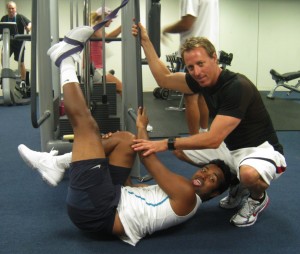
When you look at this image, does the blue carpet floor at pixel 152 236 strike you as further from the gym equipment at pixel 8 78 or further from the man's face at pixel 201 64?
the gym equipment at pixel 8 78

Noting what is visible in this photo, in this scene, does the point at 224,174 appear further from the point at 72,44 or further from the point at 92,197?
the point at 72,44

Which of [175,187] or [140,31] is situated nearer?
[175,187]

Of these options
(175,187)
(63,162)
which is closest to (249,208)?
(175,187)

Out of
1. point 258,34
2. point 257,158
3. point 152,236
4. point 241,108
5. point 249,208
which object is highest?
point 258,34

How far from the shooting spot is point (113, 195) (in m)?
1.93

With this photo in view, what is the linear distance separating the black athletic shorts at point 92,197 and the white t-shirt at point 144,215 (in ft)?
0.21

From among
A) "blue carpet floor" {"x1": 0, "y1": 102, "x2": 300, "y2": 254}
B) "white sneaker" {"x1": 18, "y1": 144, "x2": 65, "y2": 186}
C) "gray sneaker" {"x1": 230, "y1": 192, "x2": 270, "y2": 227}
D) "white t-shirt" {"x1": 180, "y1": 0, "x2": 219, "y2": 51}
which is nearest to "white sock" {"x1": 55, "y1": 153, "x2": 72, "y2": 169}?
"white sneaker" {"x1": 18, "y1": 144, "x2": 65, "y2": 186}

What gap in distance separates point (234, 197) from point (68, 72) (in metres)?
1.28

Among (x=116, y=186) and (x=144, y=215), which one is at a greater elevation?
(x=116, y=186)

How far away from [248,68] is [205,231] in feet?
26.7

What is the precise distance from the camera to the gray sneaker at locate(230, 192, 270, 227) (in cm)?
216

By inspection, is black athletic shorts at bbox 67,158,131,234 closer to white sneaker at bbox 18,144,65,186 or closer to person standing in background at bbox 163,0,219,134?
white sneaker at bbox 18,144,65,186

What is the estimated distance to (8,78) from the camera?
6.30m

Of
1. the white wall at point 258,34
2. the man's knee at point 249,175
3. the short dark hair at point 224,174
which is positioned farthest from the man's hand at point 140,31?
the white wall at point 258,34
